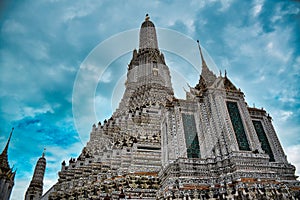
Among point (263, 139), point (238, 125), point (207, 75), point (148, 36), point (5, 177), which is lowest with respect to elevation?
point (263, 139)

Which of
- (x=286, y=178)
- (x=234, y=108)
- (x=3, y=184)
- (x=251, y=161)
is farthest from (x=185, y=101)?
(x=3, y=184)

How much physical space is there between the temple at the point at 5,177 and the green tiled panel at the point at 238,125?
37.8 m

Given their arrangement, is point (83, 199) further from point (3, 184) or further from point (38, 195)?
point (38, 195)

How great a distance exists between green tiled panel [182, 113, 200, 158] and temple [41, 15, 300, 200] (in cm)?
10

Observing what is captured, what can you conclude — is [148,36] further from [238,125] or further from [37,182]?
[37,182]

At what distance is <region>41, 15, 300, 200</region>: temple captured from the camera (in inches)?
613

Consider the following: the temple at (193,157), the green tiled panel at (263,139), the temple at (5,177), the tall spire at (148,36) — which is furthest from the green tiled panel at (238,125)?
the temple at (5,177)

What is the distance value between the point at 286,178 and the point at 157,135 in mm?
13984

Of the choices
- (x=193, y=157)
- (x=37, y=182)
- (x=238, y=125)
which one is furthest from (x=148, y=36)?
(x=37, y=182)

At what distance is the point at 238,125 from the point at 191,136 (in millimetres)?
4529

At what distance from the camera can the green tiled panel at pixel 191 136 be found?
1866 cm

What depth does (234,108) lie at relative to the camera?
68.1ft

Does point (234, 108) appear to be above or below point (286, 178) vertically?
above

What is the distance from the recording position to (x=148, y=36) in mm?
48625
